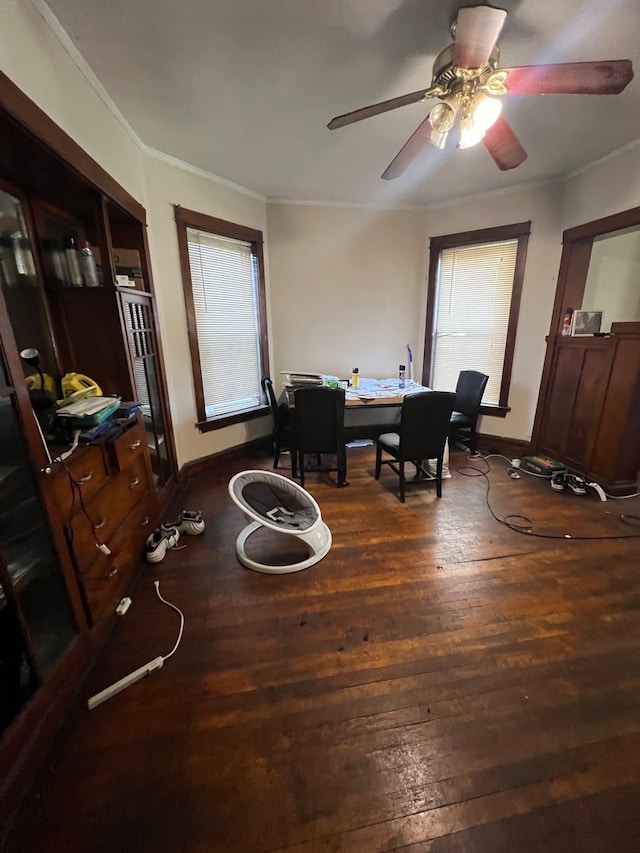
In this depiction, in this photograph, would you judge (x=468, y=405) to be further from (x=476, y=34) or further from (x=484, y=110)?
(x=476, y=34)

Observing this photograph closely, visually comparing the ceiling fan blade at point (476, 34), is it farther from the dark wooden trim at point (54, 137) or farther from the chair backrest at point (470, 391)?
the chair backrest at point (470, 391)

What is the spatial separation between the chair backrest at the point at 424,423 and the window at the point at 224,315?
6.02 ft

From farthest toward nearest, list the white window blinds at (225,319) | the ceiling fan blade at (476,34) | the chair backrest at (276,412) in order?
1. the chair backrest at (276,412)
2. the white window blinds at (225,319)
3. the ceiling fan blade at (476,34)

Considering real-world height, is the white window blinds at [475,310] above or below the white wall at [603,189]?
below

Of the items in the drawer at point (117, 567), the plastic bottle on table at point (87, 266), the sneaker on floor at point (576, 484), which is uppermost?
the plastic bottle on table at point (87, 266)

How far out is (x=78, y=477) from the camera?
1.38 meters

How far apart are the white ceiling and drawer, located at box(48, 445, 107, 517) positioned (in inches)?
72.7

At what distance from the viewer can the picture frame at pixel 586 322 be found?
116 inches

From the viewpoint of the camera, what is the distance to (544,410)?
3.41 m

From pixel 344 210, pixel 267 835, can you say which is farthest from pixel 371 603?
pixel 344 210

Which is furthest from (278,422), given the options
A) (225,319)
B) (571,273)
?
(571,273)

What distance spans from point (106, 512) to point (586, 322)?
397 centimetres

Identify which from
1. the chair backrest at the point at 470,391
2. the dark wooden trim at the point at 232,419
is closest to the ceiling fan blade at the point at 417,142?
the chair backrest at the point at 470,391

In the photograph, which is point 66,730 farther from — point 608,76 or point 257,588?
point 608,76
